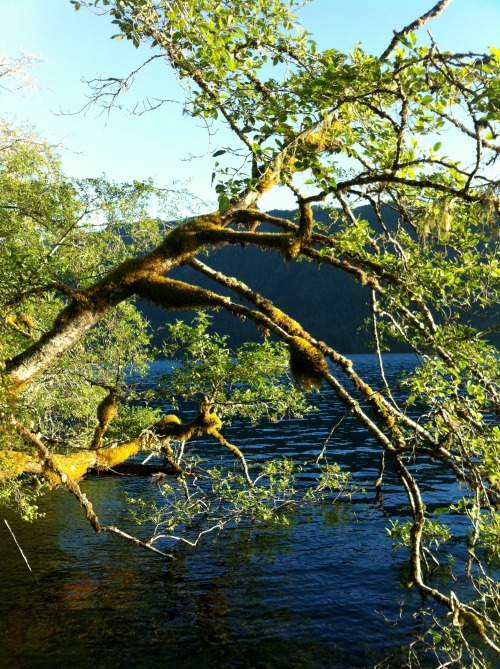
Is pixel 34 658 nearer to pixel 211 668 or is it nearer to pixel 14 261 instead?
pixel 211 668

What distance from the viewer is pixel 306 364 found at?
27.4 ft

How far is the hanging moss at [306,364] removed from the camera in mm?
8289

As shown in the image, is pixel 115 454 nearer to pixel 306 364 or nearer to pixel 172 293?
pixel 172 293

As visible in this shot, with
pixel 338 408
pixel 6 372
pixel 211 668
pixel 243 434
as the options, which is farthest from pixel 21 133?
pixel 338 408

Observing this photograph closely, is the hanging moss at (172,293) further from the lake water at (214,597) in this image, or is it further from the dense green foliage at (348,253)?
the lake water at (214,597)

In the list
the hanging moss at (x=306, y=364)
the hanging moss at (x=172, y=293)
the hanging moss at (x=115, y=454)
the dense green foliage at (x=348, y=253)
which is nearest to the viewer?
the dense green foliage at (x=348, y=253)

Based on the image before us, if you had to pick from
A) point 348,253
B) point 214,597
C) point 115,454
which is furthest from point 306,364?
point 115,454

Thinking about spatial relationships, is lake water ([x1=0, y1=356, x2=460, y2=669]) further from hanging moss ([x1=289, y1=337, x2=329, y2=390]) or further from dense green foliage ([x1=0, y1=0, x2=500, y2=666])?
hanging moss ([x1=289, y1=337, x2=329, y2=390])

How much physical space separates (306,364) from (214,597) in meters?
9.33

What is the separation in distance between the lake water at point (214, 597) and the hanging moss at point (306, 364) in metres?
4.66

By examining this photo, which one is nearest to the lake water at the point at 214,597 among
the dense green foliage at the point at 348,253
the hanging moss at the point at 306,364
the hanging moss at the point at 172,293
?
the dense green foliage at the point at 348,253

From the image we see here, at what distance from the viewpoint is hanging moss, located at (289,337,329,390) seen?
326 inches

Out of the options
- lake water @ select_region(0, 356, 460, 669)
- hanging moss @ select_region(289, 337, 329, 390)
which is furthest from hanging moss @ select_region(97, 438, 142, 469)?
hanging moss @ select_region(289, 337, 329, 390)

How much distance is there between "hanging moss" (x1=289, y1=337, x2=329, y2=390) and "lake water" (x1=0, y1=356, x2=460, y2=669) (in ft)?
15.3
